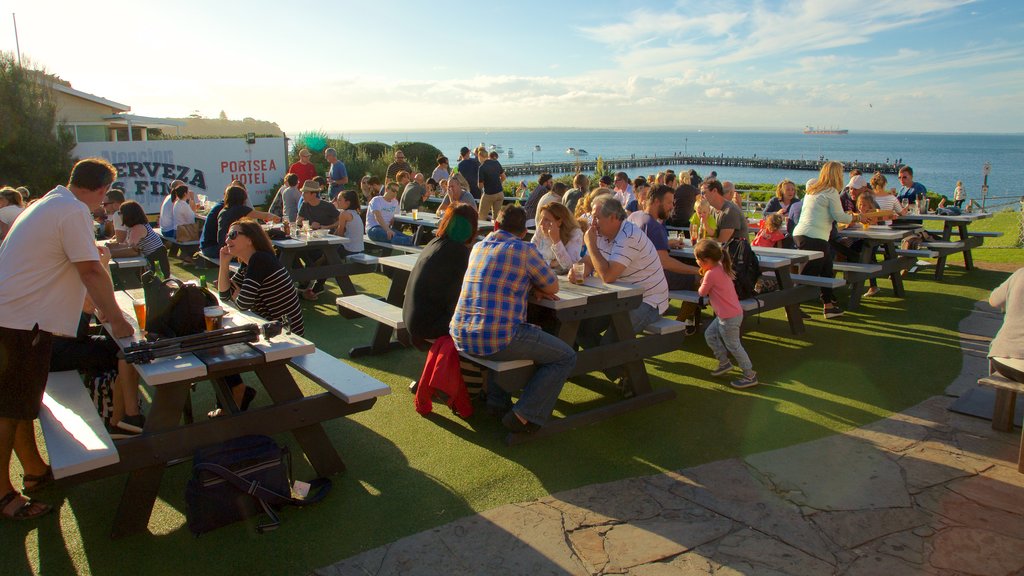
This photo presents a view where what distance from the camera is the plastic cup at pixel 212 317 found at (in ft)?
11.5

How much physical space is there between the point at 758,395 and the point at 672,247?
220cm

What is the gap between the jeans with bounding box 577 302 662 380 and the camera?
16.0ft

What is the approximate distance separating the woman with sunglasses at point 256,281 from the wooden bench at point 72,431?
93 cm

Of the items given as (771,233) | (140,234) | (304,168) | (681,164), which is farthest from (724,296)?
(681,164)

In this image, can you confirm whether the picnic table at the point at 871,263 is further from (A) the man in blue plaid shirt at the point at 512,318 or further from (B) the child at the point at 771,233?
(A) the man in blue plaid shirt at the point at 512,318

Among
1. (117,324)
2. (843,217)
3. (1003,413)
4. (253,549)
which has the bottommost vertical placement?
(253,549)

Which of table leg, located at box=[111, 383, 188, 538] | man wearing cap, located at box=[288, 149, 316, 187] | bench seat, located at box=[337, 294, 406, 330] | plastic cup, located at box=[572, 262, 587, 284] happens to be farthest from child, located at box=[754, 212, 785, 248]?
man wearing cap, located at box=[288, 149, 316, 187]

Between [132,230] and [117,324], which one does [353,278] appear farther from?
[117,324]

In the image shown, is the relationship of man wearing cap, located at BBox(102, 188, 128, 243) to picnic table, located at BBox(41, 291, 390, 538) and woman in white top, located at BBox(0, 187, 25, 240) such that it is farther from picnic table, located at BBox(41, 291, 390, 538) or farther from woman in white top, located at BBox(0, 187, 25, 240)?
picnic table, located at BBox(41, 291, 390, 538)

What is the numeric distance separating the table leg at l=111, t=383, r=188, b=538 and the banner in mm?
11790

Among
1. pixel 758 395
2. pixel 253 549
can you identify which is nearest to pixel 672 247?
pixel 758 395

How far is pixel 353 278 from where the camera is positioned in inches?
355

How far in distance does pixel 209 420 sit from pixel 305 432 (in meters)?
0.49

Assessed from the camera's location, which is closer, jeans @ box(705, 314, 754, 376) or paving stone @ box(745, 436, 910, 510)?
paving stone @ box(745, 436, 910, 510)
